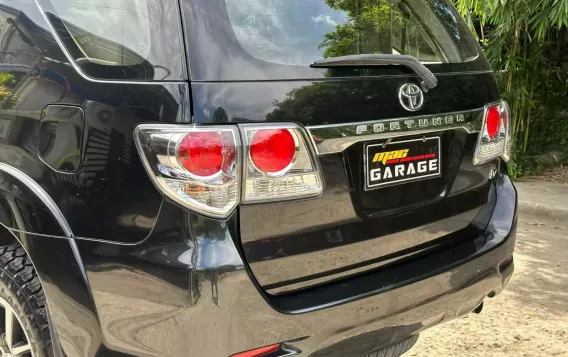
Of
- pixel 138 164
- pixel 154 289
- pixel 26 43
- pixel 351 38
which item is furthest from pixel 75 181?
pixel 351 38

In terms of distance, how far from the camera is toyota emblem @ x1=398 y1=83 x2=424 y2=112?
1.88m

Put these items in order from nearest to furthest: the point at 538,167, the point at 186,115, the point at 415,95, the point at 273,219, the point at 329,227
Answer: the point at 186,115 < the point at 273,219 < the point at 329,227 < the point at 415,95 < the point at 538,167

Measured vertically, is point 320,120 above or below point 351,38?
below

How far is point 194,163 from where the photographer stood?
5.07 ft

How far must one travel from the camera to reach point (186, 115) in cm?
154

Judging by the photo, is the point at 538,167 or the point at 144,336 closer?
the point at 144,336

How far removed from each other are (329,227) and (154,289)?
54cm

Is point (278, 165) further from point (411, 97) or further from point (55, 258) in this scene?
point (55, 258)

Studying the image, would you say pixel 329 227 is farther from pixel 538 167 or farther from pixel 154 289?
pixel 538 167

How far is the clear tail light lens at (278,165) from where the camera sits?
1.59m

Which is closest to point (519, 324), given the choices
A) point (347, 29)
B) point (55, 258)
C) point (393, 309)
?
point (393, 309)

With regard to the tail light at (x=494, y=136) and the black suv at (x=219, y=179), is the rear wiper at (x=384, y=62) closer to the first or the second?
the black suv at (x=219, y=179)

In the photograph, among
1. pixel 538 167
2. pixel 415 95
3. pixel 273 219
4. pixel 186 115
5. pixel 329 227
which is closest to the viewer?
pixel 186 115

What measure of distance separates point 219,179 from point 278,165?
0.57ft
